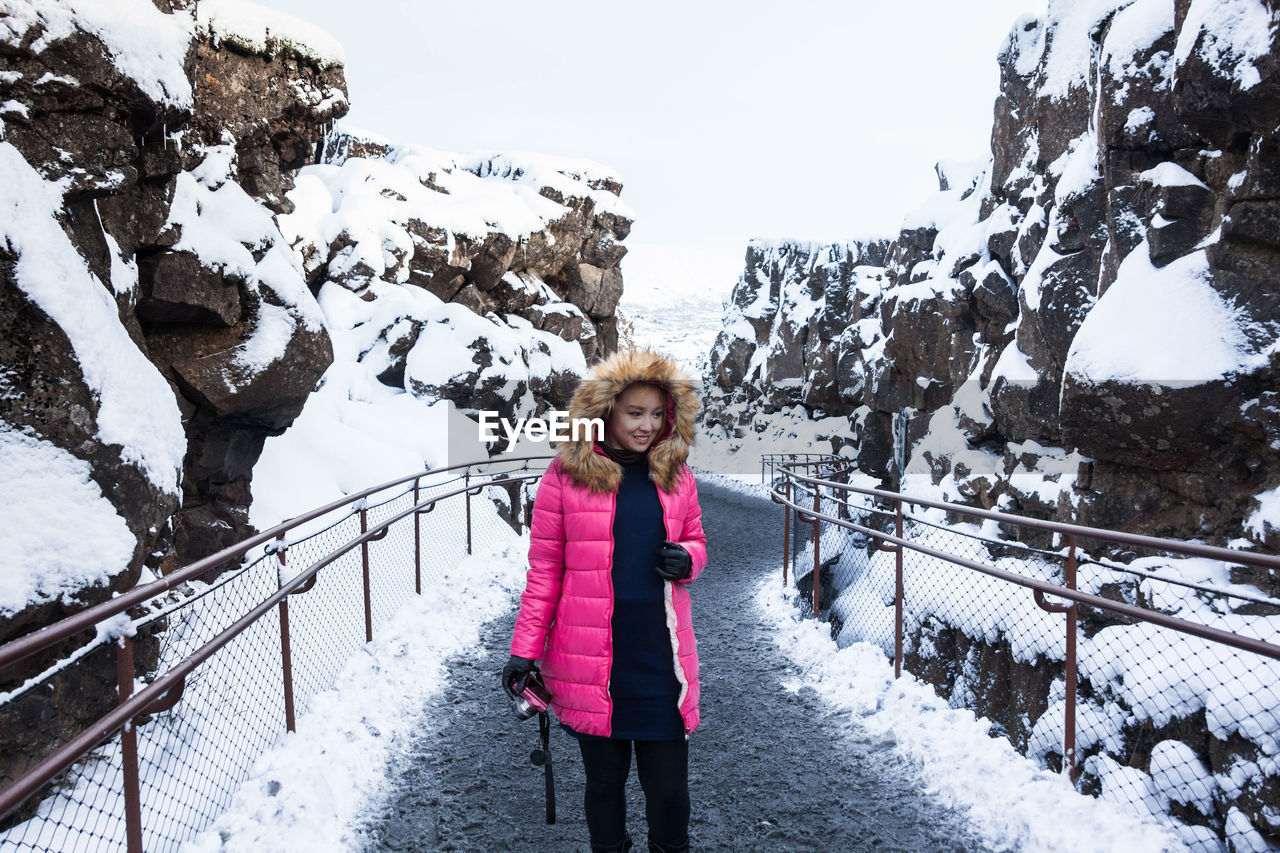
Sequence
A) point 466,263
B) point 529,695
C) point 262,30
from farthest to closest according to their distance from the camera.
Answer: point 466,263 < point 262,30 < point 529,695

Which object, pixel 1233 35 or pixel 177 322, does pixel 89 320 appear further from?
pixel 1233 35

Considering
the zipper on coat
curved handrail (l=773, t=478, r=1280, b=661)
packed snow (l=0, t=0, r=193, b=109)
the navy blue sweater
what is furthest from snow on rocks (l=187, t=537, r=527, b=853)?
packed snow (l=0, t=0, r=193, b=109)

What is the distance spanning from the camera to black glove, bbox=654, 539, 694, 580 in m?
2.47

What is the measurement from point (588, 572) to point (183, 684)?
205 centimetres

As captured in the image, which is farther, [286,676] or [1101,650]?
[1101,650]

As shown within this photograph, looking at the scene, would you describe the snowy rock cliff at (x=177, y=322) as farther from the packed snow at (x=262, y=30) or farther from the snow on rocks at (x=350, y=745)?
the snow on rocks at (x=350, y=745)

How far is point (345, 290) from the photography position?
1675 centimetres

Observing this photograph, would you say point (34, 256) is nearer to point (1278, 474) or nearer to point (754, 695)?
point (754, 695)

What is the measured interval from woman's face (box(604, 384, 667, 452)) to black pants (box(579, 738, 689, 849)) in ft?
3.35

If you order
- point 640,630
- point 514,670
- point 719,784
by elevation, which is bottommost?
point 719,784

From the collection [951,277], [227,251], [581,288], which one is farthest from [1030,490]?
[581,288]

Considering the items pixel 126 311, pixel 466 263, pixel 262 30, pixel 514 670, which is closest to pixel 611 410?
pixel 514 670

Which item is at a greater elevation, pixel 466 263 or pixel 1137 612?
pixel 466 263

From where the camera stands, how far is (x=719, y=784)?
13.3 ft
